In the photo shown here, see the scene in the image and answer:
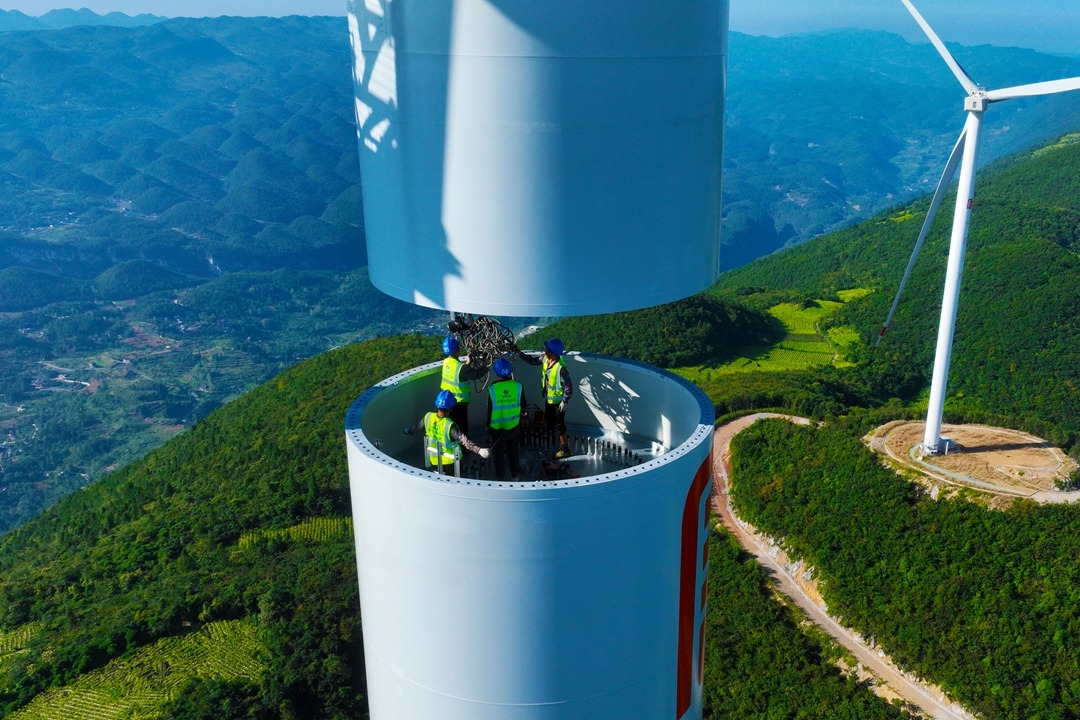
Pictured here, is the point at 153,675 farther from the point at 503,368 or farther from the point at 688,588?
the point at 688,588

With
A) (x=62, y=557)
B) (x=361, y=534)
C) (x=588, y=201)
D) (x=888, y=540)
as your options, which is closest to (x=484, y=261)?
(x=588, y=201)

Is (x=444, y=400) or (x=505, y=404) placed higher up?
(x=444, y=400)

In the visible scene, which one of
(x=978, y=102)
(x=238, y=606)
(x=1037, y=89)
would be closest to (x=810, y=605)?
(x=978, y=102)

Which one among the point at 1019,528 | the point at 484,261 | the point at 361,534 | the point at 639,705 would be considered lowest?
the point at 1019,528

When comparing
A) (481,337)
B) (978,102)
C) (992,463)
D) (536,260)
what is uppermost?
(978,102)

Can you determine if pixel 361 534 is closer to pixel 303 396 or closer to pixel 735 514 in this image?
pixel 735 514

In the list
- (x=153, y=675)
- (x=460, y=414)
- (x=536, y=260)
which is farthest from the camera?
(x=153, y=675)

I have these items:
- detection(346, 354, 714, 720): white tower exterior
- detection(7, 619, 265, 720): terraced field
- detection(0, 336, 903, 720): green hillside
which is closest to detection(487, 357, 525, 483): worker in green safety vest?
detection(346, 354, 714, 720): white tower exterior

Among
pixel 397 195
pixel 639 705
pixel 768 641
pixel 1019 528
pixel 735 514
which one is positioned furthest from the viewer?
pixel 735 514
